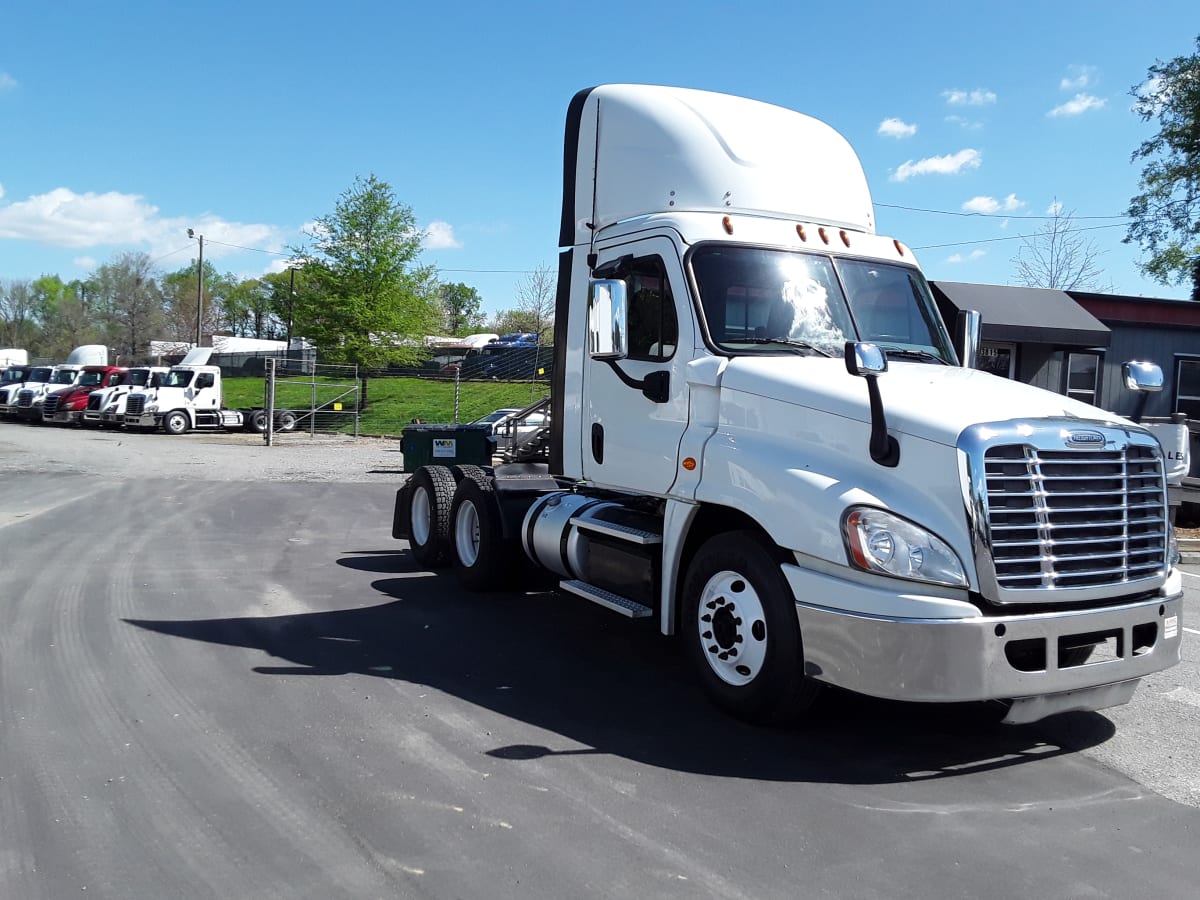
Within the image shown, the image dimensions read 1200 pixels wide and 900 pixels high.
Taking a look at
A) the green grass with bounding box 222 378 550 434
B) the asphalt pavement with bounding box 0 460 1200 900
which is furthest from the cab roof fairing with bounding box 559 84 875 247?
the green grass with bounding box 222 378 550 434

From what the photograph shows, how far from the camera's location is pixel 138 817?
12.8ft

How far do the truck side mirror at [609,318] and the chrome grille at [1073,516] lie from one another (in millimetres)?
2298

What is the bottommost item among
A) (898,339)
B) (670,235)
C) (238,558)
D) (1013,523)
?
(238,558)

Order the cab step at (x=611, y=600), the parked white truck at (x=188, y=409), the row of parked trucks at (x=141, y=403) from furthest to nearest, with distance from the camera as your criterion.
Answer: the row of parked trucks at (x=141, y=403), the parked white truck at (x=188, y=409), the cab step at (x=611, y=600)

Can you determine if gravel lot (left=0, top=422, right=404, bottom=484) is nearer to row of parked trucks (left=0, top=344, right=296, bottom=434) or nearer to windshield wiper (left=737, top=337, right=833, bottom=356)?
row of parked trucks (left=0, top=344, right=296, bottom=434)

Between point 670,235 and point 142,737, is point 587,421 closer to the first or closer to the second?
point 670,235

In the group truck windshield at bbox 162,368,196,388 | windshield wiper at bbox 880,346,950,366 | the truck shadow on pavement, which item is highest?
windshield wiper at bbox 880,346,950,366

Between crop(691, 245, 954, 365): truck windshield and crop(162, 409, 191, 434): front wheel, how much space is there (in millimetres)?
30860

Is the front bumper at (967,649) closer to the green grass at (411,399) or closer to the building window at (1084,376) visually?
the building window at (1084,376)

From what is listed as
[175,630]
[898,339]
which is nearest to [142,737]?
[175,630]

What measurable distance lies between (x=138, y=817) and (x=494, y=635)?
3.38 metres

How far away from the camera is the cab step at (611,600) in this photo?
600 cm

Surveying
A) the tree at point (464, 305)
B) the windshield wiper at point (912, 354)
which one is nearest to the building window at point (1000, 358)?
the windshield wiper at point (912, 354)

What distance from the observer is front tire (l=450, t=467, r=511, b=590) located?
8.25 m
